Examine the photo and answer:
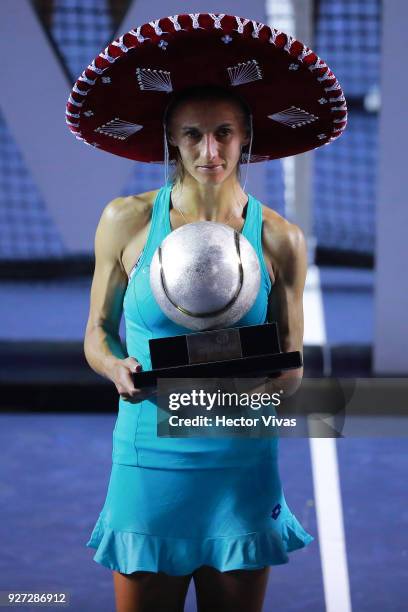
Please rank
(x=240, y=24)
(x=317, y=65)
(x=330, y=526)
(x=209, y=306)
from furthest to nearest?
(x=330, y=526)
(x=317, y=65)
(x=240, y=24)
(x=209, y=306)

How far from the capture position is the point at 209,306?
1.59 metres

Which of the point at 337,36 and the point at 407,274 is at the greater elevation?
the point at 337,36

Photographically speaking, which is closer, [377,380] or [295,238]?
[295,238]

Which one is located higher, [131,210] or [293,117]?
[293,117]

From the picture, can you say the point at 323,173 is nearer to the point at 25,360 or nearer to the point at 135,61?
the point at 25,360

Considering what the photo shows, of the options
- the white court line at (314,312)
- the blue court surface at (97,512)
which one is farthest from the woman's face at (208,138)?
the white court line at (314,312)

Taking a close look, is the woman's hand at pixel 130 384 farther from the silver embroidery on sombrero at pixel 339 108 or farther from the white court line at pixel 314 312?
the white court line at pixel 314 312

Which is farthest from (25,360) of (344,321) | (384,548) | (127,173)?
(384,548)

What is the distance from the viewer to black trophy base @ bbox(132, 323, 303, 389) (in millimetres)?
1682

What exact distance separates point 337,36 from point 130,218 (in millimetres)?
7079

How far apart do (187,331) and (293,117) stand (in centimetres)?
48

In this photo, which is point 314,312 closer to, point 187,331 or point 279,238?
point 279,238

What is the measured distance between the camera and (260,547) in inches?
74.6

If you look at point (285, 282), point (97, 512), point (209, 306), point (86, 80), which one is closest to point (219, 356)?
point (209, 306)
